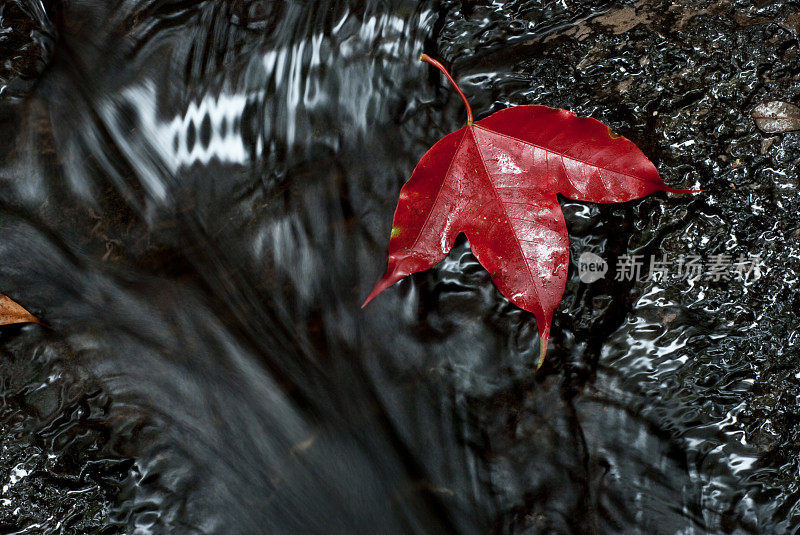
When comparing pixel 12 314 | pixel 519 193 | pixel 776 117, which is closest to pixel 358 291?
pixel 519 193

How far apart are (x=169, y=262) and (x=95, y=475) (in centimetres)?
50

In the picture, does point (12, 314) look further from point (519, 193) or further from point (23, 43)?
point (519, 193)

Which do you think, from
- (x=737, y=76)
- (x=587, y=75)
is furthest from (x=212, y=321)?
(x=737, y=76)

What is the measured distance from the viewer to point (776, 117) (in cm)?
129

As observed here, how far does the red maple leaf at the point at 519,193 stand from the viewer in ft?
3.77

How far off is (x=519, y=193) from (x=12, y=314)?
1164mm

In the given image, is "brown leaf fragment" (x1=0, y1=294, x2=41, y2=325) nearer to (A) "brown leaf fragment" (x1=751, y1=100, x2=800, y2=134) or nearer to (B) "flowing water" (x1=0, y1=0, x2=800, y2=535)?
(B) "flowing water" (x1=0, y1=0, x2=800, y2=535)

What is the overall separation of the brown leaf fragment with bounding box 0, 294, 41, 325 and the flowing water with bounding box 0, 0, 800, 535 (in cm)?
3

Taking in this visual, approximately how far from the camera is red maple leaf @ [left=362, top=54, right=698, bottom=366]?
115 centimetres

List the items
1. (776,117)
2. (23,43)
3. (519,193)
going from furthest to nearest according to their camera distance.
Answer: (23,43) < (776,117) < (519,193)

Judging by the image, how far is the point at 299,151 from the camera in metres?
1.38

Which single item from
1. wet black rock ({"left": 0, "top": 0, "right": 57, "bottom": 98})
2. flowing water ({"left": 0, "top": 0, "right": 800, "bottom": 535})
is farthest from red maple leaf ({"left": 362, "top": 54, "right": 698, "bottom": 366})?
wet black rock ({"left": 0, "top": 0, "right": 57, "bottom": 98})

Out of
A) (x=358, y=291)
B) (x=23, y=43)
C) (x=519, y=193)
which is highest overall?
(x=23, y=43)

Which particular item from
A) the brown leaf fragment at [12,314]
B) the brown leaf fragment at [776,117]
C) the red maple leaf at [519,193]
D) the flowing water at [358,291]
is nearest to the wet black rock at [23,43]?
the flowing water at [358,291]
